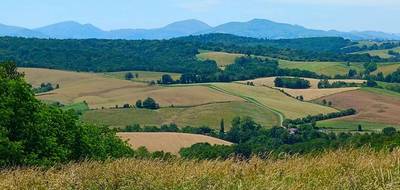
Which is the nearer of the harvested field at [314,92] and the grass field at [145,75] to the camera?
the harvested field at [314,92]

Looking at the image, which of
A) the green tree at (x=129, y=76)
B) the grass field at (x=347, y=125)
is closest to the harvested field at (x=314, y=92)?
the grass field at (x=347, y=125)

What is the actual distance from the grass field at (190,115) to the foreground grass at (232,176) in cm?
9145

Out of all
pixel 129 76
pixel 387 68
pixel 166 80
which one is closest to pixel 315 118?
pixel 166 80

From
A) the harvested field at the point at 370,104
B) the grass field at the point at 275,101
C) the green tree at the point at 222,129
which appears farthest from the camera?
the grass field at the point at 275,101

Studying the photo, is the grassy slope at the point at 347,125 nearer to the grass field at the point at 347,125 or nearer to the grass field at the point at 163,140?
the grass field at the point at 347,125

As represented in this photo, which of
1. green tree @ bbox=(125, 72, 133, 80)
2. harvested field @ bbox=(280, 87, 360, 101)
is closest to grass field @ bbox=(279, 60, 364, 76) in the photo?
harvested field @ bbox=(280, 87, 360, 101)

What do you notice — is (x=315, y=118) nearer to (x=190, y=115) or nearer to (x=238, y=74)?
(x=190, y=115)

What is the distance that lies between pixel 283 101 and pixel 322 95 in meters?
10.8

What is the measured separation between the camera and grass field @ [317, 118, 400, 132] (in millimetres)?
93500

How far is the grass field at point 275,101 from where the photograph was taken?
112 metres

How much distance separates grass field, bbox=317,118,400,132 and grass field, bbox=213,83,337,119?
8.78m

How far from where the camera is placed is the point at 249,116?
10738cm

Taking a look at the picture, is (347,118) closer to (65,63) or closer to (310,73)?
(310,73)

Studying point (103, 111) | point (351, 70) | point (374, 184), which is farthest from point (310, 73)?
point (374, 184)
